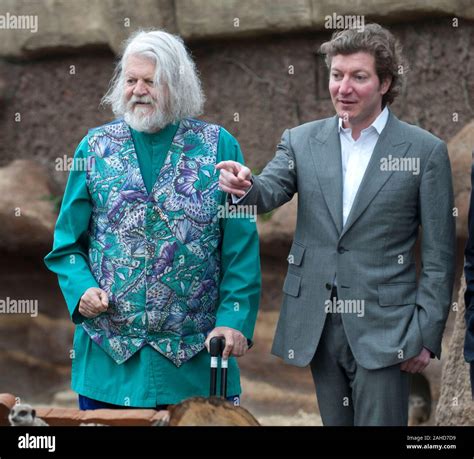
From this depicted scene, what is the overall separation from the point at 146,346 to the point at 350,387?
2.29 feet

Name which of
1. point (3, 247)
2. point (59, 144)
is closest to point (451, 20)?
point (59, 144)

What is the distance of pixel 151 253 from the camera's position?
391 centimetres

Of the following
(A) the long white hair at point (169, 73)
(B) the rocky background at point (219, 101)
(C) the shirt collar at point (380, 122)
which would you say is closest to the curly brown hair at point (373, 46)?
(C) the shirt collar at point (380, 122)

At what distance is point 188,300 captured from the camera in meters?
3.94

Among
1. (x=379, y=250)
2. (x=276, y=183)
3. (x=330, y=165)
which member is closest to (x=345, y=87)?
(x=330, y=165)

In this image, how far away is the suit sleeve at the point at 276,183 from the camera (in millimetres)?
3723

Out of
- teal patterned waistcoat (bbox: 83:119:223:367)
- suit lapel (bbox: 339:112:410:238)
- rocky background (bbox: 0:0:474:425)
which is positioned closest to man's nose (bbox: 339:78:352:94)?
suit lapel (bbox: 339:112:410:238)

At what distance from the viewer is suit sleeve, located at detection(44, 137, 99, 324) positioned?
389 cm

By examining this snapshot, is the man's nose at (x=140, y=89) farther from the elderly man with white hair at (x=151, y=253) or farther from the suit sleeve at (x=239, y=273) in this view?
the suit sleeve at (x=239, y=273)

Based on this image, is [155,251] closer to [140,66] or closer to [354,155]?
[140,66]

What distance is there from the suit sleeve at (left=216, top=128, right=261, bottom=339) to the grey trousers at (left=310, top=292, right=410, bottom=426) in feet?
0.96

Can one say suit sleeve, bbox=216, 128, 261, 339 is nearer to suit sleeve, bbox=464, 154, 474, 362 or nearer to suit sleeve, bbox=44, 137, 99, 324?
suit sleeve, bbox=44, 137, 99, 324

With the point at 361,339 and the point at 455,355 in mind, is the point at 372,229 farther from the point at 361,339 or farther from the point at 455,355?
the point at 455,355
